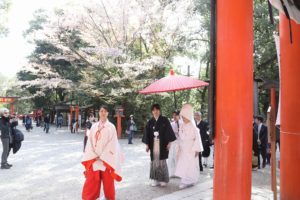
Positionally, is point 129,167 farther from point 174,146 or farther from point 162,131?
point 162,131

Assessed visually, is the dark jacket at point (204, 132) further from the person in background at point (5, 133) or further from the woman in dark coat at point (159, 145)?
the person in background at point (5, 133)

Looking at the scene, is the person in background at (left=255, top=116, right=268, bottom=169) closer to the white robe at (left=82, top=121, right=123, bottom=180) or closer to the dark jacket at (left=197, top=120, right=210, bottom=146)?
the dark jacket at (left=197, top=120, right=210, bottom=146)

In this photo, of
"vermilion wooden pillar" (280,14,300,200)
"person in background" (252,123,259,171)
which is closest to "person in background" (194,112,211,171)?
"person in background" (252,123,259,171)

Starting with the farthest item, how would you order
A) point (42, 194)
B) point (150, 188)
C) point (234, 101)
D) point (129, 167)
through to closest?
point (129, 167) < point (150, 188) < point (42, 194) < point (234, 101)

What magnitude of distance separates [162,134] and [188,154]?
706 millimetres

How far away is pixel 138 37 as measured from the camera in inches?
Result: 881

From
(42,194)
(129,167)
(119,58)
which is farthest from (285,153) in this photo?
(119,58)

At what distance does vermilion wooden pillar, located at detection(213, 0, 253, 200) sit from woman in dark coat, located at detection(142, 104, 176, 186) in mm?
3496

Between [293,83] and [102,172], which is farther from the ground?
[293,83]

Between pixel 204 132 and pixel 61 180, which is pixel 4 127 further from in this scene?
pixel 204 132

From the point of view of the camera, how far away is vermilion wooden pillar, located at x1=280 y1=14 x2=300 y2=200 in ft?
16.2

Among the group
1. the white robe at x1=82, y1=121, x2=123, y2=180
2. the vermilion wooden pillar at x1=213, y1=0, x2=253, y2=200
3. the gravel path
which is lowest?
the gravel path

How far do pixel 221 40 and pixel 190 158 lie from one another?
408cm

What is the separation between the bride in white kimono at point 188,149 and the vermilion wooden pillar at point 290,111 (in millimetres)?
2223
